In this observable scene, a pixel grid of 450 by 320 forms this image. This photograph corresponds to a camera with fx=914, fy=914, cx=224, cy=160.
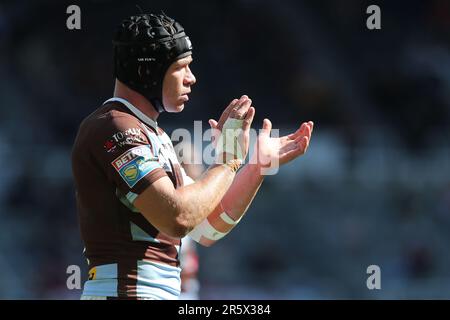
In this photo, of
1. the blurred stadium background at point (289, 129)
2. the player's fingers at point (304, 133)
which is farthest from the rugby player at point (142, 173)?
the blurred stadium background at point (289, 129)

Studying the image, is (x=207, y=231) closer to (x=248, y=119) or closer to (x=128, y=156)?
(x=248, y=119)

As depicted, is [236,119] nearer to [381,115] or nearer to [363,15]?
[381,115]

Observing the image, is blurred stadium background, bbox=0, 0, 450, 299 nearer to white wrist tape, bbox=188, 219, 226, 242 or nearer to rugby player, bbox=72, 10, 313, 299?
white wrist tape, bbox=188, 219, 226, 242

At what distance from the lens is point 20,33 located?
17469 millimetres

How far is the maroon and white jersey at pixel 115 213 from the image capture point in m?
4.32

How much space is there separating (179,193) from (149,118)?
1.87 ft

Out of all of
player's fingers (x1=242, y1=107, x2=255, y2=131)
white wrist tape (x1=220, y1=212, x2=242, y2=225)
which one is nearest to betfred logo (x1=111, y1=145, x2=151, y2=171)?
player's fingers (x1=242, y1=107, x2=255, y2=131)

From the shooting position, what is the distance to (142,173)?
426 cm

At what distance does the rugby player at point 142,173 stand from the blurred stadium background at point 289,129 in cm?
899

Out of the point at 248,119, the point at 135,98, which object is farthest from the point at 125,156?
the point at 248,119

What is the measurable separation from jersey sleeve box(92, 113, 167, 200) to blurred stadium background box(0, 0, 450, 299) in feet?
30.2

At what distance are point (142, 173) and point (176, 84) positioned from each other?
2.07ft

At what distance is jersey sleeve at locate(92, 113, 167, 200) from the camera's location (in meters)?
4.27
